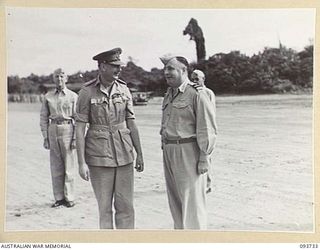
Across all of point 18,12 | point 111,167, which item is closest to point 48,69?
point 18,12

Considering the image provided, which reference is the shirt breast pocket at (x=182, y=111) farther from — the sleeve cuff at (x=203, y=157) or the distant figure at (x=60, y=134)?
the distant figure at (x=60, y=134)

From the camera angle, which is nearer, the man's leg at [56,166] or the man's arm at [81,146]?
the man's arm at [81,146]

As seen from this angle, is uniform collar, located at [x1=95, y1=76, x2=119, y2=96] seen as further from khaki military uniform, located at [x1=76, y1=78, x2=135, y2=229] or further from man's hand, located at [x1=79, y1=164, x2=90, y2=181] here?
man's hand, located at [x1=79, y1=164, x2=90, y2=181]

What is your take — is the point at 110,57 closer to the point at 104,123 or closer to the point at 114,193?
the point at 104,123

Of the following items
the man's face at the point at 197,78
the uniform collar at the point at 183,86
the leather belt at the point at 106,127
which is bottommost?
the leather belt at the point at 106,127

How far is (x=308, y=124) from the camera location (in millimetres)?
1571

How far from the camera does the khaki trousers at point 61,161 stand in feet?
5.23

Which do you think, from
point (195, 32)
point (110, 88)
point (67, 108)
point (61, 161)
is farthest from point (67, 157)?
point (195, 32)

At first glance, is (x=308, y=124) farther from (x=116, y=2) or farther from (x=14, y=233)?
(x=14, y=233)

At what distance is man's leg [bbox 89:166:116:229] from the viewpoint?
150 centimetres

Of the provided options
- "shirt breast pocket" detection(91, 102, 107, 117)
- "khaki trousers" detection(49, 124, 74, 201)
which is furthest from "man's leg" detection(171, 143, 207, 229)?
"khaki trousers" detection(49, 124, 74, 201)

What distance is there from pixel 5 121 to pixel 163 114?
0.47 meters

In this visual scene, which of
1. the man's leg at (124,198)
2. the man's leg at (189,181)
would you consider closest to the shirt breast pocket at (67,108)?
the man's leg at (124,198)

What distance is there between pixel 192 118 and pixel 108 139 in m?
0.24
